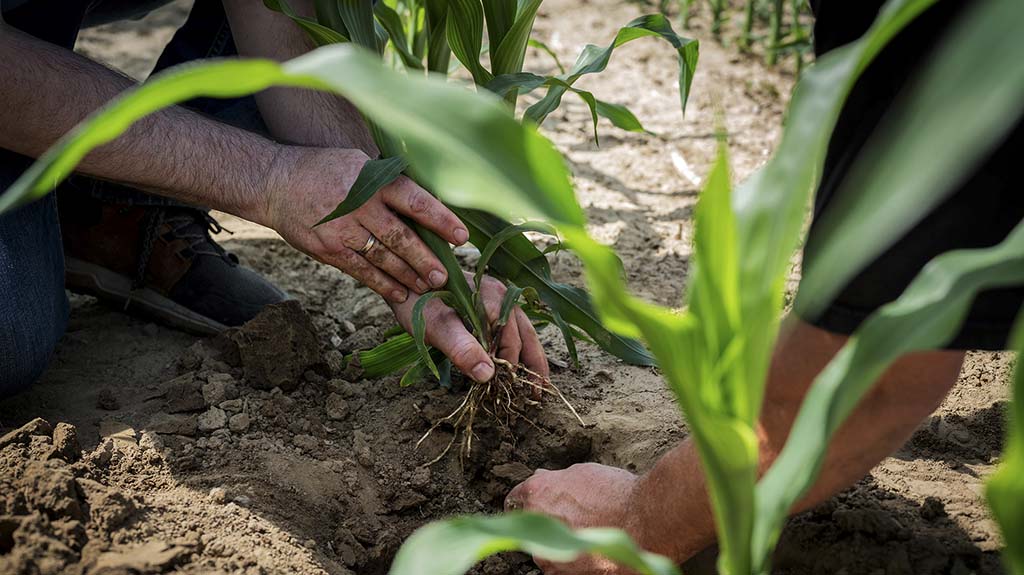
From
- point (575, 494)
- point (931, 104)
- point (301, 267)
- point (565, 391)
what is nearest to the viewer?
point (931, 104)

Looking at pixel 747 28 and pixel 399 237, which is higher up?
pixel 747 28

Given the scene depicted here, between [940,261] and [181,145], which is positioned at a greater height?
[940,261]

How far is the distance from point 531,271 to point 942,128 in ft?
3.17

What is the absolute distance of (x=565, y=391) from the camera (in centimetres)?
158

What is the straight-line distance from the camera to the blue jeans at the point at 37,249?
1.44 metres

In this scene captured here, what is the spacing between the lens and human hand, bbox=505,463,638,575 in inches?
45.9

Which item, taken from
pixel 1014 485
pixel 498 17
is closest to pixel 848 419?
pixel 1014 485

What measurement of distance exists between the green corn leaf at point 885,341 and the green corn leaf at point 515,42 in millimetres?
856

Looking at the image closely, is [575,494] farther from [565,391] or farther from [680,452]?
[565,391]

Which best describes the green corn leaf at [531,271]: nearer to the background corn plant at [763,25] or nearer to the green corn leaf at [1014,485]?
the green corn leaf at [1014,485]

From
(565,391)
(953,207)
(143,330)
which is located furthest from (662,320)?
(143,330)

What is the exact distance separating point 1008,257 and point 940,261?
0.04 metres

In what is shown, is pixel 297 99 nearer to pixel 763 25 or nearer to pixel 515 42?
pixel 515 42

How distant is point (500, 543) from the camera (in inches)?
27.2
